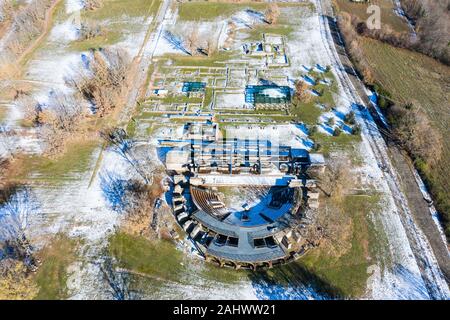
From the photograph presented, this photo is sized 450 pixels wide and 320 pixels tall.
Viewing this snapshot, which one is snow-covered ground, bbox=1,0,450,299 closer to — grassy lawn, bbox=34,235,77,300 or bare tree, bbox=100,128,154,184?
grassy lawn, bbox=34,235,77,300

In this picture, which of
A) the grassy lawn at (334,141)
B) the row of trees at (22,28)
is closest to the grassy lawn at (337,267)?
the grassy lawn at (334,141)

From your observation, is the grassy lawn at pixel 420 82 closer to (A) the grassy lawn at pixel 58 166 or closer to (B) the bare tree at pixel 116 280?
(B) the bare tree at pixel 116 280

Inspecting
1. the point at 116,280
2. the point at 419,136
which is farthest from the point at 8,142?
the point at 419,136

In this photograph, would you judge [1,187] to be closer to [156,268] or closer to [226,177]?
[156,268]

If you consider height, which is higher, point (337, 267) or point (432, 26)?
point (432, 26)

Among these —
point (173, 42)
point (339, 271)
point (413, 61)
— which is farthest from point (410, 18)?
point (339, 271)

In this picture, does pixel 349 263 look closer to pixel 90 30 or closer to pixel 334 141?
pixel 334 141

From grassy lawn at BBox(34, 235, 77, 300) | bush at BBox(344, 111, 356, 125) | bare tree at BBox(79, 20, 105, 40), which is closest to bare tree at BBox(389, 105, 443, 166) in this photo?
bush at BBox(344, 111, 356, 125)
